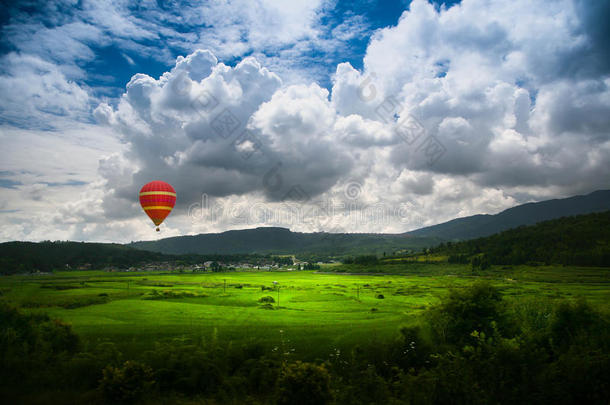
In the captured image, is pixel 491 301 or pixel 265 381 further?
pixel 491 301

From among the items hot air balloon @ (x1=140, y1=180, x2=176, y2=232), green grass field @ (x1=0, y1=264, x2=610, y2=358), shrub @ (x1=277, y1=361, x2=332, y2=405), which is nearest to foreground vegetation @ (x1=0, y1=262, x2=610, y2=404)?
shrub @ (x1=277, y1=361, x2=332, y2=405)

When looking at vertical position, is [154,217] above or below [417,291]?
above

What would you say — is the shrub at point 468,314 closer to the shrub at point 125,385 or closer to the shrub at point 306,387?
the shrub at point 306,387

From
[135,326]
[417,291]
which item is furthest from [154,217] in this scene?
[417,291]

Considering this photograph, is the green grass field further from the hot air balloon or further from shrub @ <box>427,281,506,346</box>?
the hot air balloon

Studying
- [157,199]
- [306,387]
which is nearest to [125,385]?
[306,387]

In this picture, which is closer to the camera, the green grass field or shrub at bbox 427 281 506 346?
shrub at bbox 427 281 506 346

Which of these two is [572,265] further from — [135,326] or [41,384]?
[41,384]

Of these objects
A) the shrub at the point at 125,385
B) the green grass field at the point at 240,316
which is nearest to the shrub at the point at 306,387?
the shrub at the point at 125,385
